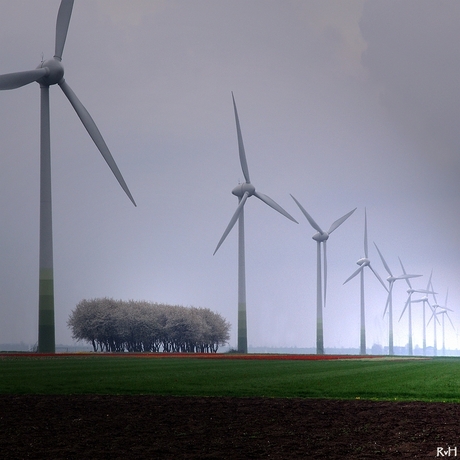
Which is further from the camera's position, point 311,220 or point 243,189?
point 311,220

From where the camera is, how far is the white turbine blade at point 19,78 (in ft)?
197

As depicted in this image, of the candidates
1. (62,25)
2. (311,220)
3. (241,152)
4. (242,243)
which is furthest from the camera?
(311,220)

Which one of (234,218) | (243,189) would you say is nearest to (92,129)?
(234,218)

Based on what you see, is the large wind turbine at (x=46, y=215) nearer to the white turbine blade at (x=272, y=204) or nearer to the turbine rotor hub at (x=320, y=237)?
the white turbine blade at (x=272, y=204)

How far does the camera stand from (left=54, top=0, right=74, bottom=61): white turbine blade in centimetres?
7350

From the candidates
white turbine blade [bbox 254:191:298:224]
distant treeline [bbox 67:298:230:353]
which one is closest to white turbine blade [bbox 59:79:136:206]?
white turbine blade [bbox 254:191:298:224]

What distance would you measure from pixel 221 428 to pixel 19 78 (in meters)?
46.9

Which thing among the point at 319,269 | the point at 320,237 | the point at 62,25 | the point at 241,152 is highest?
the point at 62,25

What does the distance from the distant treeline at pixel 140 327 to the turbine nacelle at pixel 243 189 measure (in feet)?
140

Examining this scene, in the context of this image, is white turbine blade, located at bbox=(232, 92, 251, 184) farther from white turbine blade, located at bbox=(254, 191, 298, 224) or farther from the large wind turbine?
the large wind turbine

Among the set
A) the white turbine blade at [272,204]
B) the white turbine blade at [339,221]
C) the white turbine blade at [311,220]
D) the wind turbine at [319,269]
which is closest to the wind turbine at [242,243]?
the white turbine blade at [272,204]

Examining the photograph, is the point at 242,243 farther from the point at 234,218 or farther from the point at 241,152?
the point at 241,152

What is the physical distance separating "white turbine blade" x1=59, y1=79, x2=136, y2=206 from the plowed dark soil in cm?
3313

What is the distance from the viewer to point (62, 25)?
7444cm
